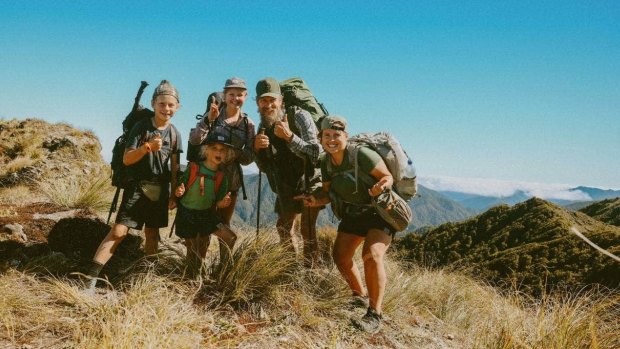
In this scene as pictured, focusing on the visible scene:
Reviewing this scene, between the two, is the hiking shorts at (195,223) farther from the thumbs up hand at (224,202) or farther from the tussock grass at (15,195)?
the tussock grass at (15,195)

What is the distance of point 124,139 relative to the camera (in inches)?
185

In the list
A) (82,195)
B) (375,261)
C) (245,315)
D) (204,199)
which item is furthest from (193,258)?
(82,195)

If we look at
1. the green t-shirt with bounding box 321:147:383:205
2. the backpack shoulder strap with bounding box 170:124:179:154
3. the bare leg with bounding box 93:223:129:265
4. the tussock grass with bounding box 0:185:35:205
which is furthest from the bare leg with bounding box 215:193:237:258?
the tussock grass with bounding box 0:185:35:205

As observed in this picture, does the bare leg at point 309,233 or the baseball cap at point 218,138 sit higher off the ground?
the baseball cap at point 218,138

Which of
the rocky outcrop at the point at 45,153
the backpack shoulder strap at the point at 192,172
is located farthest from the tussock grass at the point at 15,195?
the backpack shoulder strap at the point at 192,172

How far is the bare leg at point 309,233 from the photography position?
218 inches

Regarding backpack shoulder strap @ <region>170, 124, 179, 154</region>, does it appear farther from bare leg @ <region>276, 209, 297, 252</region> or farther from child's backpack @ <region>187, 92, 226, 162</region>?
bare leg @ <region>276, 209, 297, 252</region>

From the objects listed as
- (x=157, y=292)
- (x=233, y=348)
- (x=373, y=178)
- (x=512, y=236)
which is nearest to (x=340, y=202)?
(x=373, y=178)

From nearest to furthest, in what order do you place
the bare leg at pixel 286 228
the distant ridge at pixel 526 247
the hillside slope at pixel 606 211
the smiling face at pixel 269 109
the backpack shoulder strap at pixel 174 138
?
1. the backpack shoulder strap at pixel 174 138
2. the smiling face at pixel 269 109
3. the bare leg at pixel 286 228
4. the distant ridge at pixel 526 247
5. the hillside slope at pixel 606 211

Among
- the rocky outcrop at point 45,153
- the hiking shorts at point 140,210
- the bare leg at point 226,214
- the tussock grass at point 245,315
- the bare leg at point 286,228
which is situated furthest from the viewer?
the rocky outcrop at point 45,153

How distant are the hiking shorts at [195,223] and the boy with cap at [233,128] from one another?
14.8 inches

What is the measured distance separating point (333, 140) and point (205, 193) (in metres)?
1.65

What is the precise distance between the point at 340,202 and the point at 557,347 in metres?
2.35

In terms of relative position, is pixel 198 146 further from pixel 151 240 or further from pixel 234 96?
pixel 151 240
